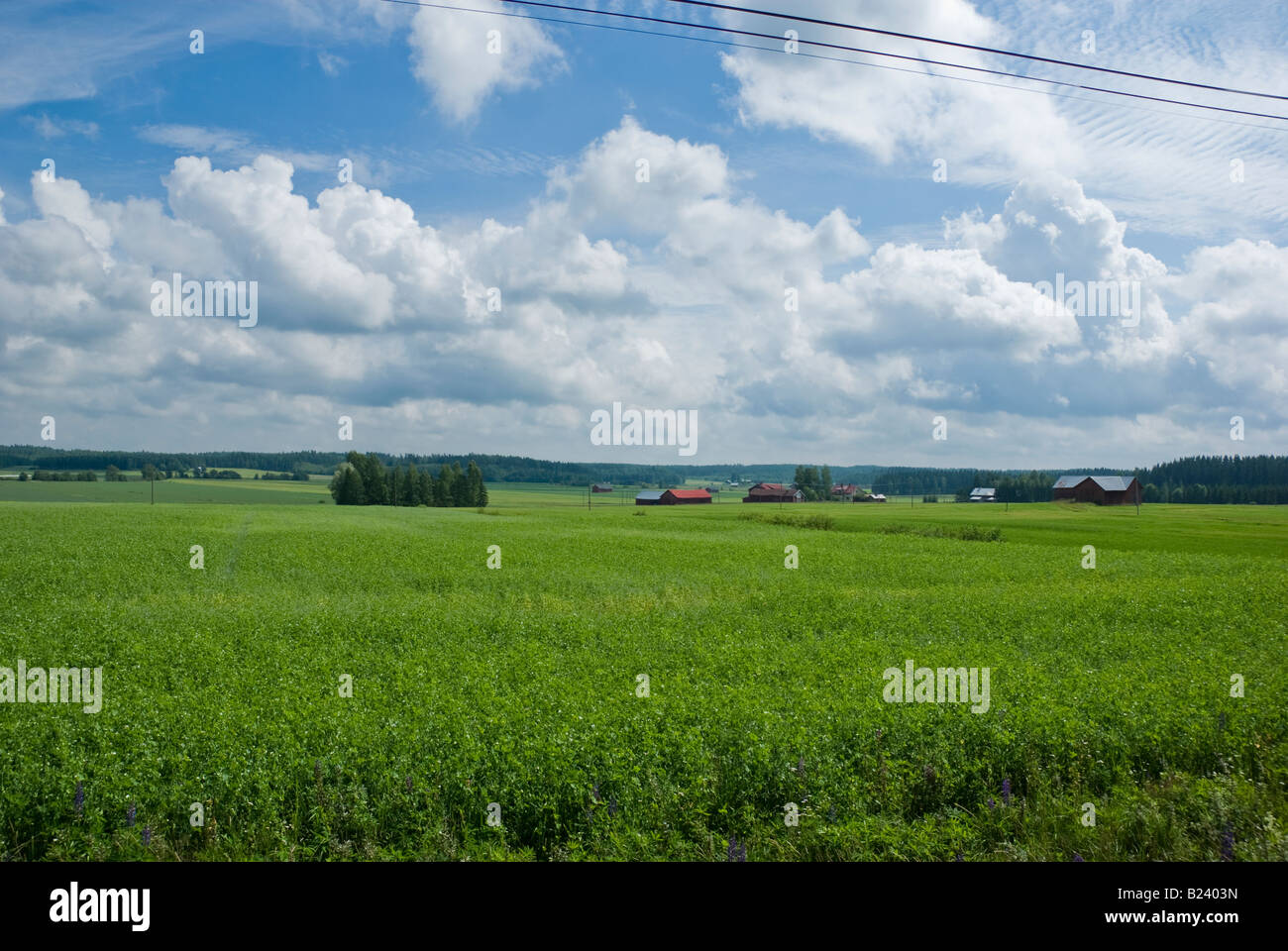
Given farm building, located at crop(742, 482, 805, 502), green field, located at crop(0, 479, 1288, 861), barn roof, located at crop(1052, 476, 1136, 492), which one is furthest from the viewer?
farm building, located at crop(742, 482, 805, 502)

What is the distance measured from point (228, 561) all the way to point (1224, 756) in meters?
38.2

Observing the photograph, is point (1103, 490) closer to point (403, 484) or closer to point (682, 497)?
point (682, 497)

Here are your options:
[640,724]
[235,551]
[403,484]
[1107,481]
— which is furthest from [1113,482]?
[640,724]

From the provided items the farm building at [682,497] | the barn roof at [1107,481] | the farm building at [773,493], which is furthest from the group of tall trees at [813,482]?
the barn roof at [1107,481]

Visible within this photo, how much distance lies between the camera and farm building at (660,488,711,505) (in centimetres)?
13038

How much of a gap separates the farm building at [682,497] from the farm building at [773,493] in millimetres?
8555

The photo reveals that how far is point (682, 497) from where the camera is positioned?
132000mm

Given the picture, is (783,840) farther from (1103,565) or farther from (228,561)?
(1103,565)

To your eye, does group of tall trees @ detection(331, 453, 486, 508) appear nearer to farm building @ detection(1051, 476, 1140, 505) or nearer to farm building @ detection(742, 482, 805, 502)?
farm building @ detection(742, 482, 805, 502)

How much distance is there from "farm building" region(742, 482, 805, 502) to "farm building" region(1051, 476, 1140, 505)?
136 feet

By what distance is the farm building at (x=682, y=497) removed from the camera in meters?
130

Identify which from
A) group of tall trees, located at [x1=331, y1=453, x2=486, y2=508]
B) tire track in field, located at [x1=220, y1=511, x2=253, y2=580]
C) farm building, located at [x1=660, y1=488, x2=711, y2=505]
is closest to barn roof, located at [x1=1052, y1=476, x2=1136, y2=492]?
farm building, located at [x1=660, y1=488, x2=711, y2=505]

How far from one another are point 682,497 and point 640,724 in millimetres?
120910
